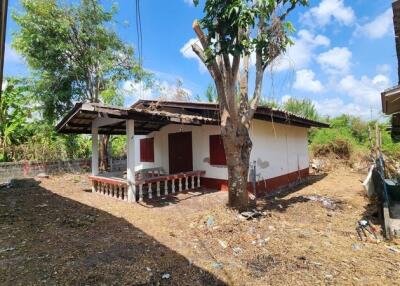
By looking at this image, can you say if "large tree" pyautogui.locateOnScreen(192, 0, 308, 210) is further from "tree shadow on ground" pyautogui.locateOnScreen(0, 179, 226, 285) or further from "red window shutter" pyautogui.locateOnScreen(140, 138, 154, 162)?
"red window shutter" pyautogui.locateOnScreen(140, 138, 154, 162)

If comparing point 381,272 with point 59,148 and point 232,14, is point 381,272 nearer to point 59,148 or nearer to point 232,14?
point 232,14

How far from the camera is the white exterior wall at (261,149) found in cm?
991

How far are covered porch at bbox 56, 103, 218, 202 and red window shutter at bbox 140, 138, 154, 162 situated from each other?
1313 millimetres

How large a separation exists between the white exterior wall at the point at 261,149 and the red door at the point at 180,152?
0.22m

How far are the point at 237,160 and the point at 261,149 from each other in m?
4.01

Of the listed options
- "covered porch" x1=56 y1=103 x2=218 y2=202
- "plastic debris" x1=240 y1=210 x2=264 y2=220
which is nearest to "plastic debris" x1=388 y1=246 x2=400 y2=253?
"plastic debris" x1=240 y1=210 x2=264 y2=220

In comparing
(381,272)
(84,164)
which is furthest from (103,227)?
(84,164)

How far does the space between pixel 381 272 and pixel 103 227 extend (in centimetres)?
524

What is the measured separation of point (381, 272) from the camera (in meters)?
3.80

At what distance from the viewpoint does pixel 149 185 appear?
8.53m

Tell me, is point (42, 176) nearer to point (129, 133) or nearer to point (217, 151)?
point (129, 133)

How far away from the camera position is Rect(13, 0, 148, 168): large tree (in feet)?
42.7

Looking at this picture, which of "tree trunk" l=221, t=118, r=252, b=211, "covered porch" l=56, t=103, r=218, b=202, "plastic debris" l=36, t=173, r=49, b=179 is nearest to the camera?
"tree trunk" l=221, t=118, r=252, b=211

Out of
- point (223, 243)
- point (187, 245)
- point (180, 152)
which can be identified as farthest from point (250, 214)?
point (180, 152)
